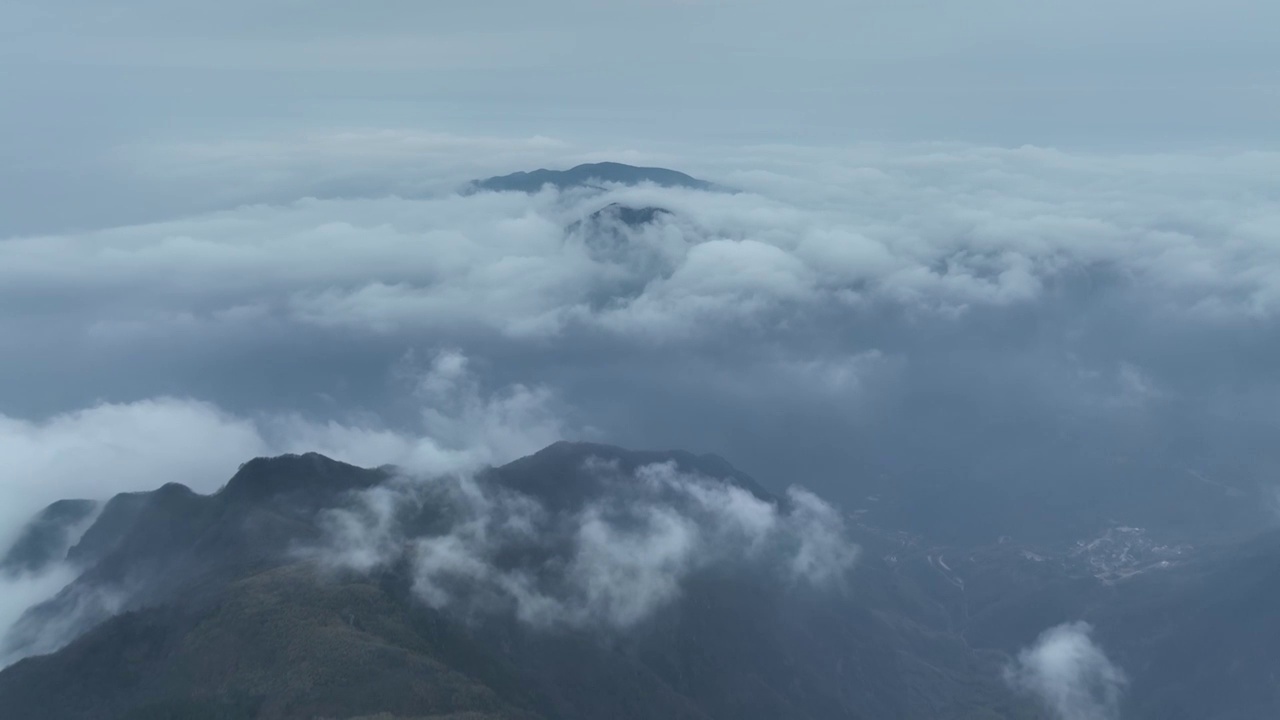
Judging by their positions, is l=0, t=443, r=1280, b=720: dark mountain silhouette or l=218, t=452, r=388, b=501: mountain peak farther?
l=218, t=452, r=388, b=501: mountain peak

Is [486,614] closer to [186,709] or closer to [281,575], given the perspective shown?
[281,575]

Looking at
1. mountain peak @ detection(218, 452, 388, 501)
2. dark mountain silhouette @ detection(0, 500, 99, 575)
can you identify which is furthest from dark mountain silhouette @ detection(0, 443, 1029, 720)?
dark mountain silhouette @ detection(0, 500, 99, 575)

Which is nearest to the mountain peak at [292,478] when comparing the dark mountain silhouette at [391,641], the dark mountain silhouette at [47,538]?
the dark mountain silhouette at [391,641]

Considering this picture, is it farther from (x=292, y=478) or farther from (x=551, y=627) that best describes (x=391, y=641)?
(x=292, y=478)

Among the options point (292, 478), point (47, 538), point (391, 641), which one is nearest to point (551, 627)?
point (391, 641)

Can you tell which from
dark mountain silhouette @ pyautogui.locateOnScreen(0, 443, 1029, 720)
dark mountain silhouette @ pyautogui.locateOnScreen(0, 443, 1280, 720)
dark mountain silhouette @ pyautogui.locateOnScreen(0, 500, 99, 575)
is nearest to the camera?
dark mountain silhouette @ pyautogui.locateOnScreen(0, 443, 1029, 720)

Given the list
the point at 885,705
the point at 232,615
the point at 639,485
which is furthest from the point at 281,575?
the point at 885,705

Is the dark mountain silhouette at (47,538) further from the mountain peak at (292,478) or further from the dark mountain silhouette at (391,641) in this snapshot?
the mountain peak at (292,478)

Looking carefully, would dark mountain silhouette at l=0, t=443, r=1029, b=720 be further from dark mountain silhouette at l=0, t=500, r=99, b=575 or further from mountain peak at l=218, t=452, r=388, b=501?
dark mountain silhouette at l=0, t=500, r=99, b=575

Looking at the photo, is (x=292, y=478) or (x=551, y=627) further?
(x=292, y=478)

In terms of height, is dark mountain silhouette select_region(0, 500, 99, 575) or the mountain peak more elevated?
the mountain peak

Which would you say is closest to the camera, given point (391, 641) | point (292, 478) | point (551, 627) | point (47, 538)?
point (391, 641)
